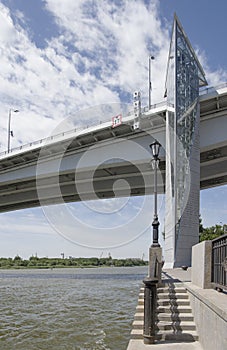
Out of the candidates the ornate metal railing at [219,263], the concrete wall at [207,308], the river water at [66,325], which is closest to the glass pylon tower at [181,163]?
the river water at [66,325]

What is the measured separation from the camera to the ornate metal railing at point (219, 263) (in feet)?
20.3

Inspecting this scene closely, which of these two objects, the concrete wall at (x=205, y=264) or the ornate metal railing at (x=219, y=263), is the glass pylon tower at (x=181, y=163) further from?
the ornate metal railing at (x=219, y=263)

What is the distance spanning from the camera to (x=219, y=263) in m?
6.59

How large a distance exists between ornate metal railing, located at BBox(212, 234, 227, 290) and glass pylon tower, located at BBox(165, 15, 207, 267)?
506 inches

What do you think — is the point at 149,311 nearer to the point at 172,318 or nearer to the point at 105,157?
the point at 172,318

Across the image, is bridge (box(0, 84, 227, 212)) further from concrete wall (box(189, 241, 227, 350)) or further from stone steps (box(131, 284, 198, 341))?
concrete wall (box(189, 241, 227, 350))

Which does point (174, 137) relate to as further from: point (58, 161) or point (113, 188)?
point (113, 188)

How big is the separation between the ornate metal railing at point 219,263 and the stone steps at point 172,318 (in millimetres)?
988

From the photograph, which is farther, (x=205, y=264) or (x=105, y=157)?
(x=105, y=157)

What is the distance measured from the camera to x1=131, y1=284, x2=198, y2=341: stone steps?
706cm

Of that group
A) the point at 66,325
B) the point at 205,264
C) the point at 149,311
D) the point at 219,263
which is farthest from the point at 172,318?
the point at 66,325

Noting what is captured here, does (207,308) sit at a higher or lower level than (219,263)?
lower

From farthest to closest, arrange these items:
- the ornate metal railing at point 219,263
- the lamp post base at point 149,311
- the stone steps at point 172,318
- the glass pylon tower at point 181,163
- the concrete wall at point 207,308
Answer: the glass pylon tower at point 181,163 < the stone steps at point 172,318 < the lamp post base at point 149,311 < the ornate metal railing at point 219,263 < the concrete wall at point 207,308

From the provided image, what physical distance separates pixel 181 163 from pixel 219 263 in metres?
14.8
